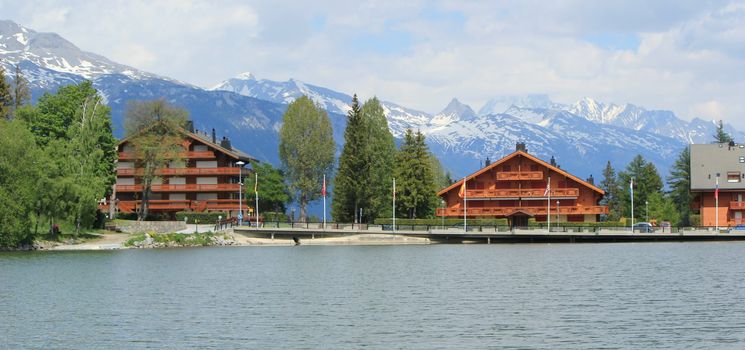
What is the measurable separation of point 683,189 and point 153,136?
287ft

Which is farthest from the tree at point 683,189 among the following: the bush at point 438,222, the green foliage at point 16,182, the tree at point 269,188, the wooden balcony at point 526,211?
the green foliage at point 16,182

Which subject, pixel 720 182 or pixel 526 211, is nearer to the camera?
pixel 526 211

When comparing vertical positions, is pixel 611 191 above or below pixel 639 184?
below

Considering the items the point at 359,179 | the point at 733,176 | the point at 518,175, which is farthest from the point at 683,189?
the point at 359,179

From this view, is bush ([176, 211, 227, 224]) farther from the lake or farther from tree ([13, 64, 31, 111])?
the lake

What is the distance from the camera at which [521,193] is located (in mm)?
141500

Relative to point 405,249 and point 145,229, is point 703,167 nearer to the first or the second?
point 405,249

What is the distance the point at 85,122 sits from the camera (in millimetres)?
104312

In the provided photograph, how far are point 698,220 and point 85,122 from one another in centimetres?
9216

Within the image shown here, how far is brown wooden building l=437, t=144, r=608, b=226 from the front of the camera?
13988 cm

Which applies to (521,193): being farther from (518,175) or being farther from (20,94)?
(20,94)

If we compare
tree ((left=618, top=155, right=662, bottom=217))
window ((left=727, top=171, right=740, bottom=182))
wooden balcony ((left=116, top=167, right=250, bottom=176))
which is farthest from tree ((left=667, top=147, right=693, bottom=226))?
wooden balcony ((left=116, top=167, right=250, bottom=176))

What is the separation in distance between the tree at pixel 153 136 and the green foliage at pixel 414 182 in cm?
2778

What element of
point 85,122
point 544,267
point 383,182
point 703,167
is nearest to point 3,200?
point 85,122
